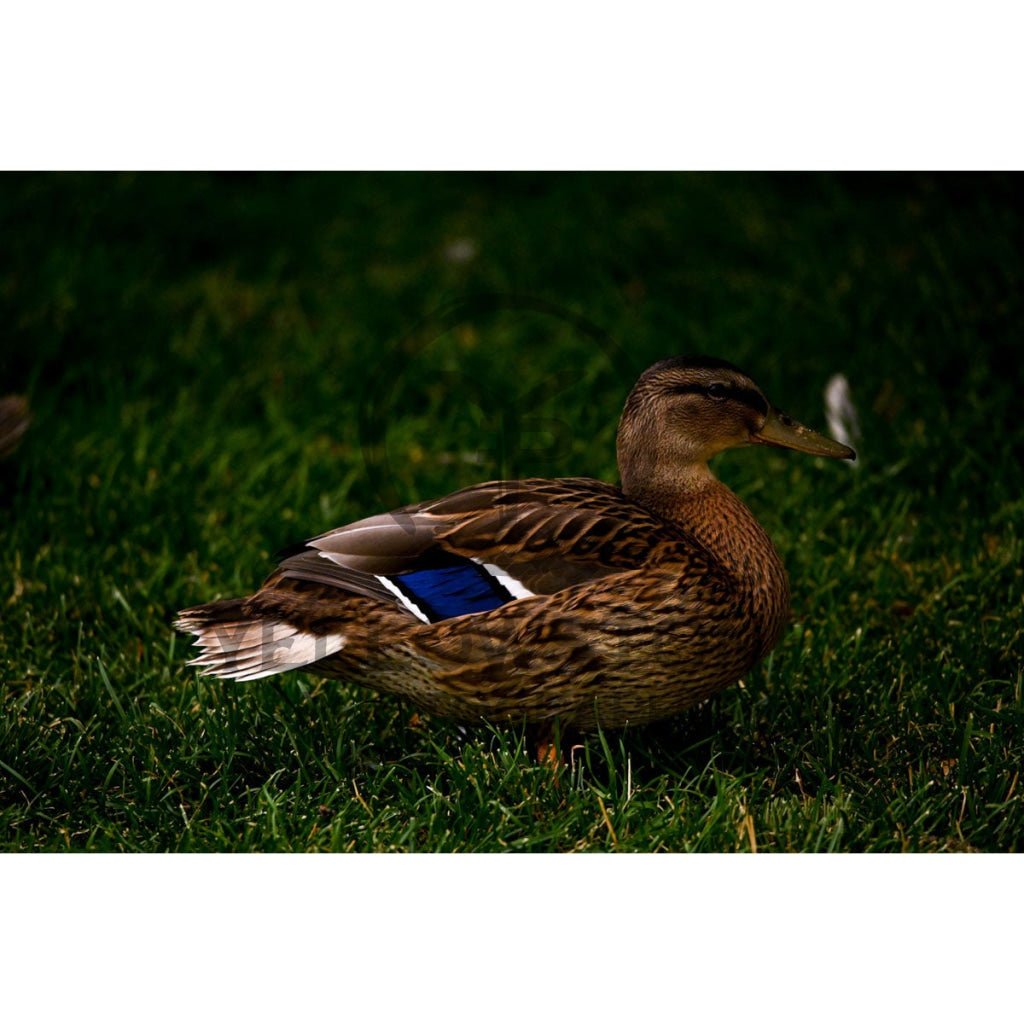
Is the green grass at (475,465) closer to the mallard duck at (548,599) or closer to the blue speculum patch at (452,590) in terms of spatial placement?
the mallard duck at (548,599)

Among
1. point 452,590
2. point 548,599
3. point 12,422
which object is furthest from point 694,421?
point 12,422

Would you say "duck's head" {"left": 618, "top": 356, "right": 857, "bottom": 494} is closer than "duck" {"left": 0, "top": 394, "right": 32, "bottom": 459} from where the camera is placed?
Yes

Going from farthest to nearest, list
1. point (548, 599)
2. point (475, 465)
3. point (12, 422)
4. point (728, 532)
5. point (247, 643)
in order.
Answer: point (475, 465)
point (12, 422)
point (728, 532)
point (247, 643)
point (548, 599)

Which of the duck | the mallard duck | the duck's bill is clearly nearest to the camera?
the mallard duck

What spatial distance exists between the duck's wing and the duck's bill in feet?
1.19

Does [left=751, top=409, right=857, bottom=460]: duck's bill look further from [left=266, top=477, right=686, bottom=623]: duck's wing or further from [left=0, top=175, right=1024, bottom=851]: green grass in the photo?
[left=0, top=175, right=1024, bottom=851]: green grass

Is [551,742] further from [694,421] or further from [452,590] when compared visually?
[694,421]

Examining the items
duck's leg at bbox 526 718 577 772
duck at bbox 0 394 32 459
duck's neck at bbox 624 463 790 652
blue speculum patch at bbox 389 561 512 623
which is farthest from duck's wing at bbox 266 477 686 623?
duck at bbox 0 394 32 459

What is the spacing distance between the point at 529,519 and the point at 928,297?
263 centimetres

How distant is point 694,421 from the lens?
346 centimetres

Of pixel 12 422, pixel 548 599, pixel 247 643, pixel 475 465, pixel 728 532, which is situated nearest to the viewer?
pixel 548 599

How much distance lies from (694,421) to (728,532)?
0.95 feet

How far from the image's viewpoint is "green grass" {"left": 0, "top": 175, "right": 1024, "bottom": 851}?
3.23 metres

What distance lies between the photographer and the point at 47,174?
684 cm
